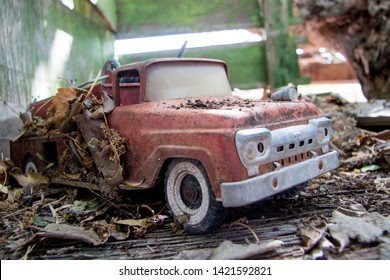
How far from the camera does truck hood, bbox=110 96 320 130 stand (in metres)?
2.67

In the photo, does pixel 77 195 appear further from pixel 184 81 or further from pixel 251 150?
pixel 251 150

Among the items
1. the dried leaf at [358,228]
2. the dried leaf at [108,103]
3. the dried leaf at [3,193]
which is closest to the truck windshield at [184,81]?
the dried leaf at [108,103]

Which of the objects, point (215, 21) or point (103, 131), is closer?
point (103, 131)

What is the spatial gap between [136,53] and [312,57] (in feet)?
27.8

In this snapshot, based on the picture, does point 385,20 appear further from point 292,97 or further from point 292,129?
point 292,129

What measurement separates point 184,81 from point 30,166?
2.18 metres

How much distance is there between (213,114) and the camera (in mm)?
2682

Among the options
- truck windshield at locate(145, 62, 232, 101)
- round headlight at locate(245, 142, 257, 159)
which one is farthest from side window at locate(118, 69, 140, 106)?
round headlight at locate(245, 142, 257, 159)

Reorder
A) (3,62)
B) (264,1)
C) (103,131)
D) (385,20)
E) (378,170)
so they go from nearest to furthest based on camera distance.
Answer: (103,131) → (378,170) → (3,62) → (385,20) → (264,1)

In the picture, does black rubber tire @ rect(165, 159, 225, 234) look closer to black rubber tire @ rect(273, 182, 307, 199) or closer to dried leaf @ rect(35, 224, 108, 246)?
dried leaf @ rect(35, 224, 108, 246)

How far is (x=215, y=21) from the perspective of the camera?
8531mm

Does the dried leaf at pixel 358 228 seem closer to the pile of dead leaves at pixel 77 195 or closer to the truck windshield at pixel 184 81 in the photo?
the pile of dead leaves at pixel 77 195

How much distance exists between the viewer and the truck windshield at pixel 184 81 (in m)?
3.35

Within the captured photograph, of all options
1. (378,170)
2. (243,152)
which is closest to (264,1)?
(378,170)
